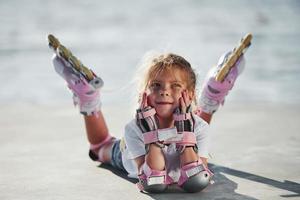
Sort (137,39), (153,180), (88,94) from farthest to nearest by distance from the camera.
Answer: (137,39)
(88,94)
(153,180)

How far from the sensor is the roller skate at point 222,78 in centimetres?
393

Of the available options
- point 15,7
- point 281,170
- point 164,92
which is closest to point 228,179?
point 281,170

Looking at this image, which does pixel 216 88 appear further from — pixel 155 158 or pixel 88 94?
pixel 155 158

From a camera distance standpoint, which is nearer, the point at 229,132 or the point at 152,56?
the point at 152,56

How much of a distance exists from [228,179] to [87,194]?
0.74 m

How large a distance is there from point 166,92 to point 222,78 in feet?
2.33

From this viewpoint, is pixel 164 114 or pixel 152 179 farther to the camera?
pixel 164 114

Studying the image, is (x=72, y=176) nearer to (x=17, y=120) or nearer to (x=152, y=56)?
(x=152, y=56)

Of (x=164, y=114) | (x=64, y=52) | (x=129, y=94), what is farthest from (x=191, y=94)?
(x=129, y=94)

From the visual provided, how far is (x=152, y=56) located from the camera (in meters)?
3.50

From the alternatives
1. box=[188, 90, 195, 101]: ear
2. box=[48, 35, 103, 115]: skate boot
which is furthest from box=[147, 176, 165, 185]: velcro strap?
box=[48, 35, 103, 115]: skate boot

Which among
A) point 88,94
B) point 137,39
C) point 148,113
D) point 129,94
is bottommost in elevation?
point 148,113

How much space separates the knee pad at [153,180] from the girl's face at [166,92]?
274 millimetres

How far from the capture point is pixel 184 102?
10.9 feet
